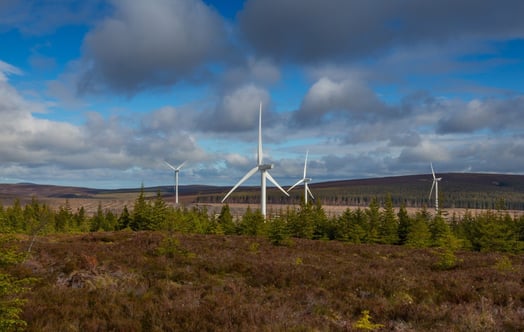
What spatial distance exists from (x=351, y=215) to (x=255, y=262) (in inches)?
1429

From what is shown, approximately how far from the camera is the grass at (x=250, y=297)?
946cm

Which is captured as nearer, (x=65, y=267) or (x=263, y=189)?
(x=65, y=267)

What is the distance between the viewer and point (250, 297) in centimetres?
1258

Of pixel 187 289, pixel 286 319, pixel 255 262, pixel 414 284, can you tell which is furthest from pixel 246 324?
pixel 255 262

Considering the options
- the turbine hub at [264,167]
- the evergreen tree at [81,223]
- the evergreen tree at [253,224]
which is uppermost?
the turbine hub at [264,167]

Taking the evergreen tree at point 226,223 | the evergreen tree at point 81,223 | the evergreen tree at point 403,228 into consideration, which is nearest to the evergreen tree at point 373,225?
the evergreen tree at point 403,228

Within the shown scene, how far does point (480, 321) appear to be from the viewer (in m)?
9.34

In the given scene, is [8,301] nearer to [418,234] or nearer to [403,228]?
[418,234]

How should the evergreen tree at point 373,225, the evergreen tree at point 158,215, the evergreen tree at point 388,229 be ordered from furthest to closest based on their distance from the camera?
the evergreen tree at point 158,215, the evergreen tree at point 388,229, the evergreen tree at point 373,225

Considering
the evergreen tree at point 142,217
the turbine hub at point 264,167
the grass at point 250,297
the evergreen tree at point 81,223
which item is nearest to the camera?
the grass at point 250,297

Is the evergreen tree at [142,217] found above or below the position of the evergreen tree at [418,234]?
above

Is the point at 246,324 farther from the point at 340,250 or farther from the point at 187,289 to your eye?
the point at 340,250

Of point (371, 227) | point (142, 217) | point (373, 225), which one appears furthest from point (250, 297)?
point (142, 217)

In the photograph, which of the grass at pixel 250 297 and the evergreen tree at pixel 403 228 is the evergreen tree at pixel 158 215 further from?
the grass at pixel 250 297
